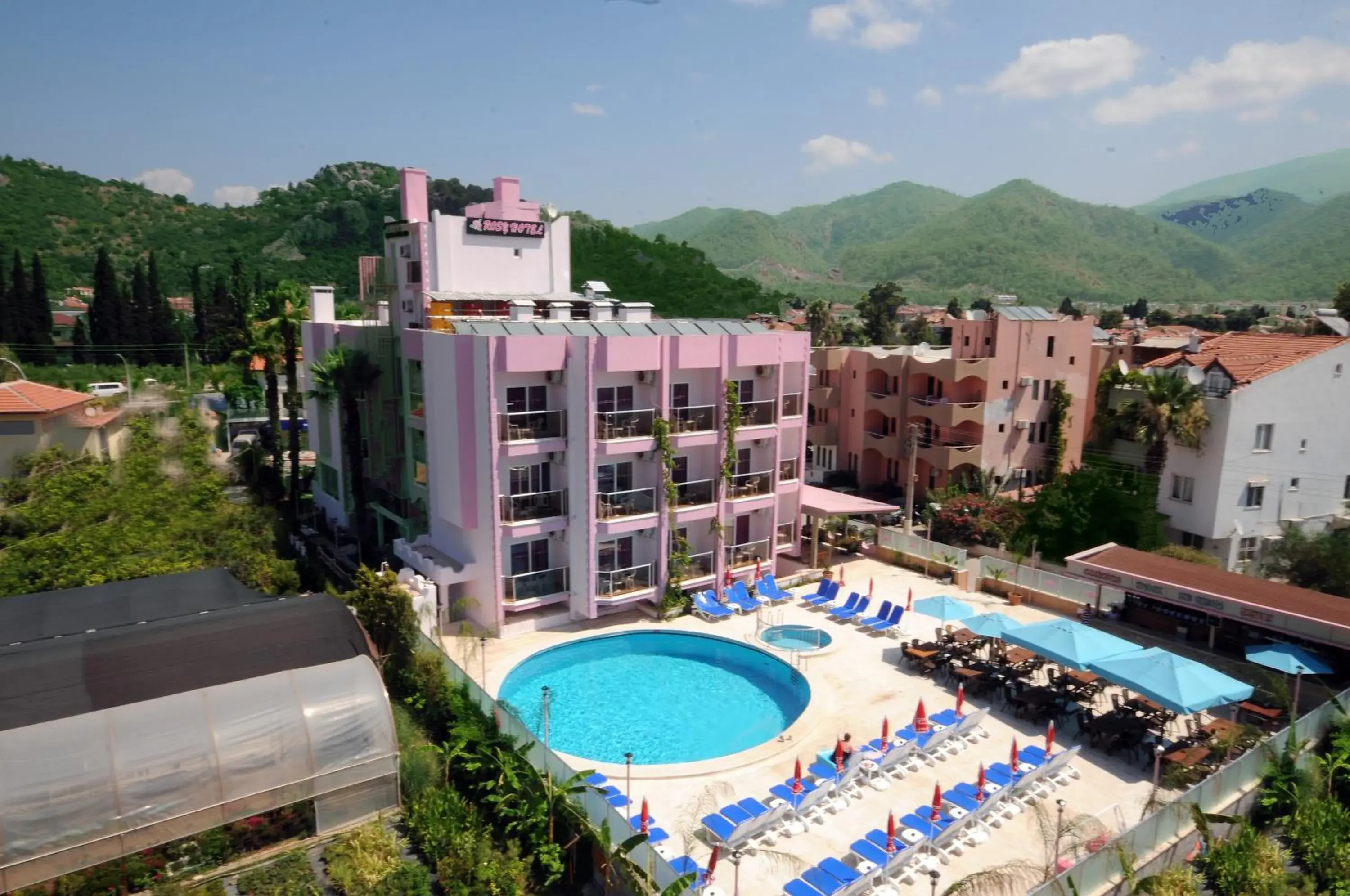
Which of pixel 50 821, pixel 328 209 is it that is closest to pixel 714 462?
pixel 50 821

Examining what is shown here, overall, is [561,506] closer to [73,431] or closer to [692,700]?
[692,700]

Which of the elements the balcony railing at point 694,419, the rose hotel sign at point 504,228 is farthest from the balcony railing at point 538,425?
the rose hotel sign at point 504,228

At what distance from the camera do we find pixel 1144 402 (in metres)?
31.3

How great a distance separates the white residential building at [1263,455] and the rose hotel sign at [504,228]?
2516cm

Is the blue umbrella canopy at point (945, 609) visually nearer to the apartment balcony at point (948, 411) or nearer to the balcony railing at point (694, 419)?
the balcony railing at point (694, 419)

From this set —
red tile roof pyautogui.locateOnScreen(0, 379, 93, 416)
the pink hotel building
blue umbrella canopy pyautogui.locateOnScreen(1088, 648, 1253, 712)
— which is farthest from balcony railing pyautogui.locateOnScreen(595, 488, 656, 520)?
red tile roof pyautogui.locateOnScreen(0, 379, 93, 416)

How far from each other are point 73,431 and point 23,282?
5018 centimetres

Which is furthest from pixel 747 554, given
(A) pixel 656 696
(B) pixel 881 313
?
(B) pixel 881 313

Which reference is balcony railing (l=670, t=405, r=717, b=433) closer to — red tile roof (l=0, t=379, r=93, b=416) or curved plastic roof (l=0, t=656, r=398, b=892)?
curved plastic roof (l=0, t=656, r=398, b=892)

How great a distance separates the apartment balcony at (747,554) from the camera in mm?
28547

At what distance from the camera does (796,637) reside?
24.9 meters

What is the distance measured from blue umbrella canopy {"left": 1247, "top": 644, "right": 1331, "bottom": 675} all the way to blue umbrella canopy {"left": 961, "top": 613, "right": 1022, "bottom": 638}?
5375 millimetres

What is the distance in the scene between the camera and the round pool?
1925cm

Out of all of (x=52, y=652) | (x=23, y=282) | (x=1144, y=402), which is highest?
(x=23, y=282)
